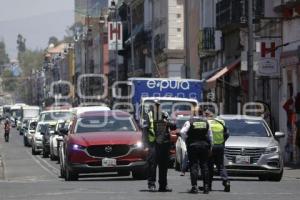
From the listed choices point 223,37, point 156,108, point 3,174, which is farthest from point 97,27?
point 156,108

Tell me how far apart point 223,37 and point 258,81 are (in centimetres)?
663

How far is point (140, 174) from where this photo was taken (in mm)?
26391

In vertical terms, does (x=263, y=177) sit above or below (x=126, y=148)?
below

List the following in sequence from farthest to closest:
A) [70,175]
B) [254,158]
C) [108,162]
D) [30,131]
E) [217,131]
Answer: [30,131]
[254,158]
[70,175]
[108,162]
[217,131]

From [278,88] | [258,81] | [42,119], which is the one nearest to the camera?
[278,88]

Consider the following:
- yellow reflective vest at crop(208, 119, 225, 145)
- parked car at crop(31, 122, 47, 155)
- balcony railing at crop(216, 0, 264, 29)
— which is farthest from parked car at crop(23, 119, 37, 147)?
yellow reflective vest at crop(208, 119, 225, 145)

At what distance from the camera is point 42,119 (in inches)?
2136

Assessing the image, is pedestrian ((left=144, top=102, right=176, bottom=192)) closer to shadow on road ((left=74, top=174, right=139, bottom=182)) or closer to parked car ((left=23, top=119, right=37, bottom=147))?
shadow on road ((left=74, top=174, right=139, bottom=182))

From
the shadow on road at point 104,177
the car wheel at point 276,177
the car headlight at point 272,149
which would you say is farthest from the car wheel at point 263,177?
the shadow on road at point 104,177

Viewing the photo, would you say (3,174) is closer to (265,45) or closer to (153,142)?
(153,142)

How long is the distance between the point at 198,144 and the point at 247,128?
24.6 feet

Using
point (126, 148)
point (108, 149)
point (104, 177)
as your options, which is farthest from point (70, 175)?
point (104, 177)

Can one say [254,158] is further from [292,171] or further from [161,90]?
[161,90]

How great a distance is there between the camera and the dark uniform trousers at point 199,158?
854 inches
